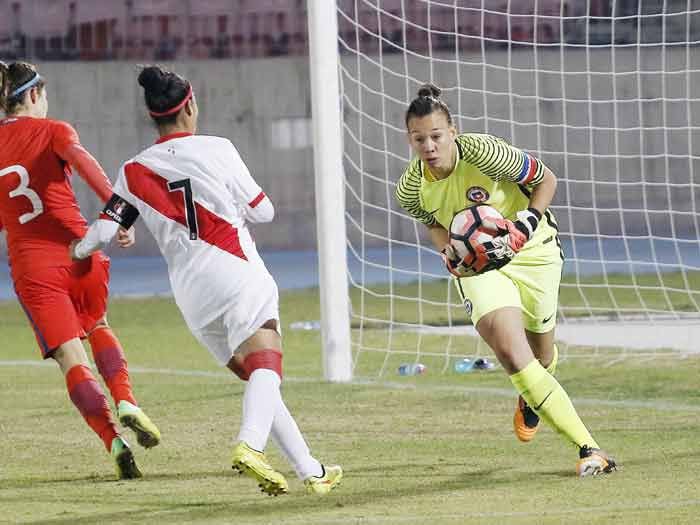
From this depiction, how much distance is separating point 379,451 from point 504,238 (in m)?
1.50

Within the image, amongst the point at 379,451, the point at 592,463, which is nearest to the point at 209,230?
the point at 592,463

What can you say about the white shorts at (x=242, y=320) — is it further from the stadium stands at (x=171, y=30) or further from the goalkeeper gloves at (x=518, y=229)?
the stadium stands at (x=171, y=30)

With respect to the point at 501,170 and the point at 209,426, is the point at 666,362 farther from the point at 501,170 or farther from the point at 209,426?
the point at 501,170

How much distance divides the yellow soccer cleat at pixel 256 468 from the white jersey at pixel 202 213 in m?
0.57

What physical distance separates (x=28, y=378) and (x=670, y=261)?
38.6 feet

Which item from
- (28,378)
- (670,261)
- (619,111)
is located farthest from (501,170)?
(619,111)

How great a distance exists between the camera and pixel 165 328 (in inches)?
571

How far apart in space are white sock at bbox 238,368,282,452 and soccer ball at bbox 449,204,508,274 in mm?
1049

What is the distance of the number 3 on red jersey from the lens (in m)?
6.45

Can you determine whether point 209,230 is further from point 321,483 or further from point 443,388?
point 443,388

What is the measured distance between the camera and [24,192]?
6465mm

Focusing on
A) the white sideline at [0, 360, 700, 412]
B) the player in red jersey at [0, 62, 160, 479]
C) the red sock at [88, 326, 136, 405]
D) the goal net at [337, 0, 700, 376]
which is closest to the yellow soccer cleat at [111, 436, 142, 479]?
the player in red jersey at [0, 62, 160, 479]

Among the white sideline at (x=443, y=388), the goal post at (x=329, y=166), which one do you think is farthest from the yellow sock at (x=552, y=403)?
the goal post at (x=329, y=166)

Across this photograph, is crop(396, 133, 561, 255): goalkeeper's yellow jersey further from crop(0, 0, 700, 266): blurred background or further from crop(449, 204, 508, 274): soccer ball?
crop(0, 0, 700, 266): blurred background
